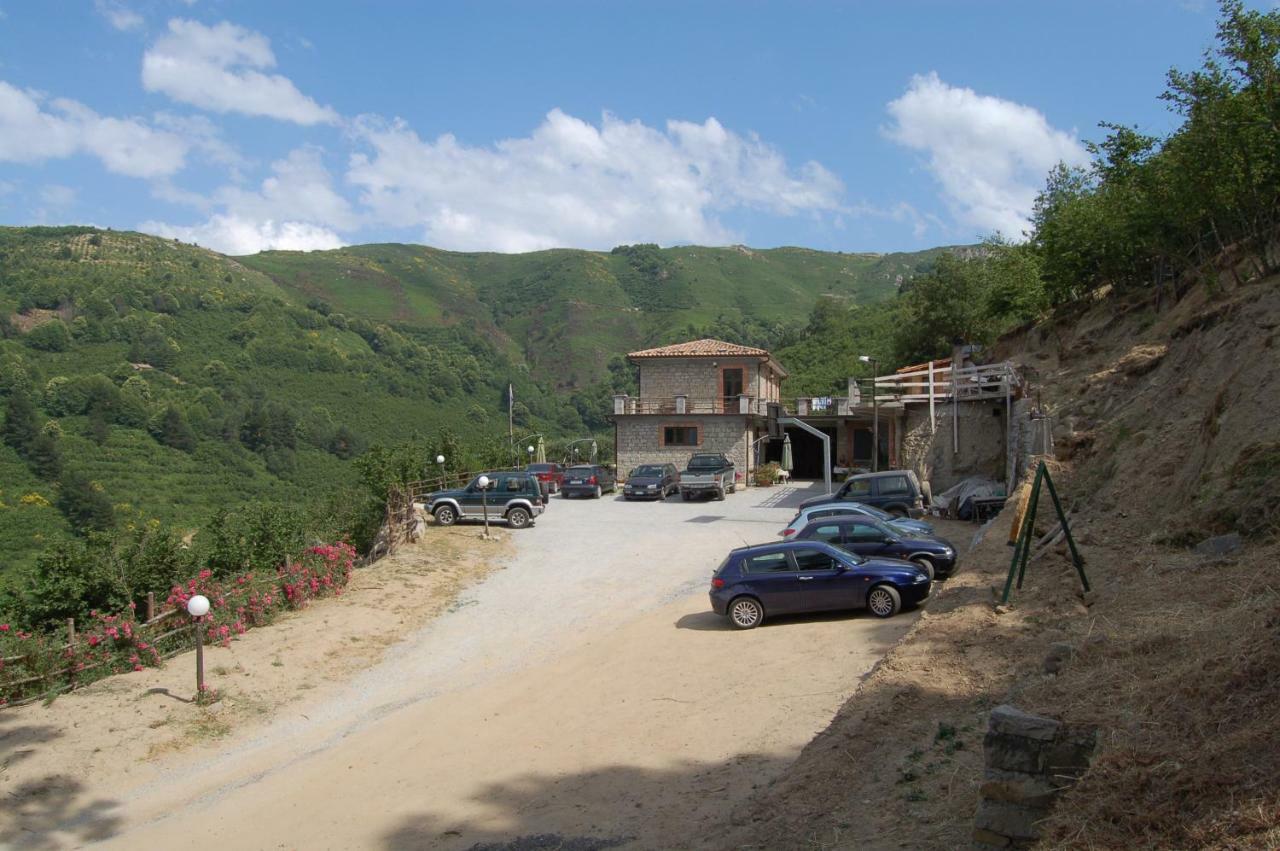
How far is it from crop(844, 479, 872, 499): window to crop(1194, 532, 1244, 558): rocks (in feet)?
45.1

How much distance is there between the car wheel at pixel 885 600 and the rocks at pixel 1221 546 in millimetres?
4716

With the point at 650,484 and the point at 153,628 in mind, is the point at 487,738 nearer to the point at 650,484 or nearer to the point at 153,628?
the point at 153,628

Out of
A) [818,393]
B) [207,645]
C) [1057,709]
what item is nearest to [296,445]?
[818,393]

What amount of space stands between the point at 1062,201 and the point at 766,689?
112ft

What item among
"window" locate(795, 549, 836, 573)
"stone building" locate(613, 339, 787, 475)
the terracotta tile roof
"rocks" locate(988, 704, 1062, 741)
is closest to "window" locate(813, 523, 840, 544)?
"window" locate(795, 549, 836, 573)

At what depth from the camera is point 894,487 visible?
23.2m

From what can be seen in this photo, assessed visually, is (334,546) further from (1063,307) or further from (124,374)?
(124,374)

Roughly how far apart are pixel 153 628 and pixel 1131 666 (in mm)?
14404

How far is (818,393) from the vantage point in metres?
63.7

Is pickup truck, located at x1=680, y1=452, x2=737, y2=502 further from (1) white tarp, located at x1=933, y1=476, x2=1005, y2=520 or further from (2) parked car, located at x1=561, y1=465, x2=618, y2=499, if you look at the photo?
(1) white tarp, located at x1=933, y1=476, x2=1005, y2=520

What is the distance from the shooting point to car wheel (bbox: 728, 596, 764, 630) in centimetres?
1436

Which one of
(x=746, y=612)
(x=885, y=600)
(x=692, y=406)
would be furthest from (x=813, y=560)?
(x=692, y=406)

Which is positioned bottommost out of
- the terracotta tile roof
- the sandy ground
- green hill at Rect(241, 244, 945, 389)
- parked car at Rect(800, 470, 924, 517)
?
the sandy ground

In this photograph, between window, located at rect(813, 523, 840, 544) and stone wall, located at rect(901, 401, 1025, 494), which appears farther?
stone wall, located at rect(901, 401, 1025, 494)
